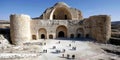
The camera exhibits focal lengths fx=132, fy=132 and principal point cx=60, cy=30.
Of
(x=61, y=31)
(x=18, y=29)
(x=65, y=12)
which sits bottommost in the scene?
(x=61, y=31)

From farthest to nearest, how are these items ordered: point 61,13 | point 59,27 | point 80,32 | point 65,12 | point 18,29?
point 61,13 < point 65,12 < point 59,27 < point 80,32 < point 18,29

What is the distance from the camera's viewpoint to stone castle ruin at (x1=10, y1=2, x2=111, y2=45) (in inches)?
1002

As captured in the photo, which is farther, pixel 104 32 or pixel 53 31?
pixel 53 31

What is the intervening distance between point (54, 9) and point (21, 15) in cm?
1123

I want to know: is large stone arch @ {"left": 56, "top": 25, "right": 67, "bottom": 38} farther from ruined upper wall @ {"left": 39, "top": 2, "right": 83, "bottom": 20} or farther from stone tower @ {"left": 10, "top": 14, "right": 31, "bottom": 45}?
stone tower @ {"left": 10, "top": 14, "right": 31, "bottom": 45}

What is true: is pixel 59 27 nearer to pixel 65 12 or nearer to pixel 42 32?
pixel 42 32

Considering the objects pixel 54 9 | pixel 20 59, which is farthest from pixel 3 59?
pixel 54 9

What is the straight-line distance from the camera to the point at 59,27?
3167 cm

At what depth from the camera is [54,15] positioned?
37188 millimetres

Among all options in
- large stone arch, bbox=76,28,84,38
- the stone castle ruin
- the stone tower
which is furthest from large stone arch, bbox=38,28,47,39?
A: large stone arch, bbox=76,28,84,38

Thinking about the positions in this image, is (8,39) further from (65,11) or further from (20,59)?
(65,11)

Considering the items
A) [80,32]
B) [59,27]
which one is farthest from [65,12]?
[80,32]

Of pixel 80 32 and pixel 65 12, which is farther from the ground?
pixel 65 12

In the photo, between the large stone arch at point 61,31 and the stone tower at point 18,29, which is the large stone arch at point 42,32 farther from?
the stone tower at point 18,29
